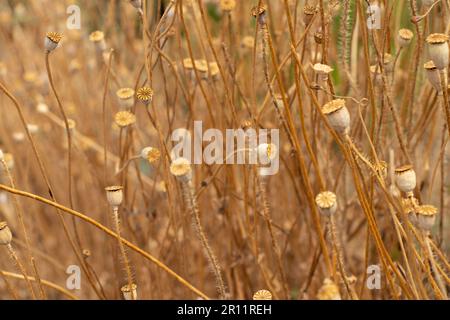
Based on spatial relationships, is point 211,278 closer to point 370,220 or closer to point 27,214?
point 27,214

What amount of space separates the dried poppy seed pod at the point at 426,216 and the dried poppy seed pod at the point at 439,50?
0.13 m

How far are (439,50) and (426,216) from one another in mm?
148

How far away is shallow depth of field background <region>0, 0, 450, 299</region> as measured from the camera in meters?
0.64

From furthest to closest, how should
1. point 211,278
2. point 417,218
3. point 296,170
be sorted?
point 211,278 < point 296,170 < point 417,218

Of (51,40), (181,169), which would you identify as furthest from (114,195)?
(51,40)

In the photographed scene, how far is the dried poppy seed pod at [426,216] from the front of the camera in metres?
0.52

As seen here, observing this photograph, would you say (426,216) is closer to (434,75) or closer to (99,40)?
(434,75)

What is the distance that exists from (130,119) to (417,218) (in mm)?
330

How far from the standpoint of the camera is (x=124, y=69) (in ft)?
4.14

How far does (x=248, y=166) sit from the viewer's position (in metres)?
0.71

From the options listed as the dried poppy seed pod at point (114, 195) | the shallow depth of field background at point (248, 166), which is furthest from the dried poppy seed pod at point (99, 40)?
the dried poppy seed pod at point (114, 195)

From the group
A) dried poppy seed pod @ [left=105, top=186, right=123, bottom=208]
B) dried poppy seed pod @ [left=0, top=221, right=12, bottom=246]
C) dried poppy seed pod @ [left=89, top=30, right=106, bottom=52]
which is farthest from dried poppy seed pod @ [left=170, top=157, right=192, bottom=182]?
dried poppy seed pod @ [left=89, top=30, right=106, bottom=52]

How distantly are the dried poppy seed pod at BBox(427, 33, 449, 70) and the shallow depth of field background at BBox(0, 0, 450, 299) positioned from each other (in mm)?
81
